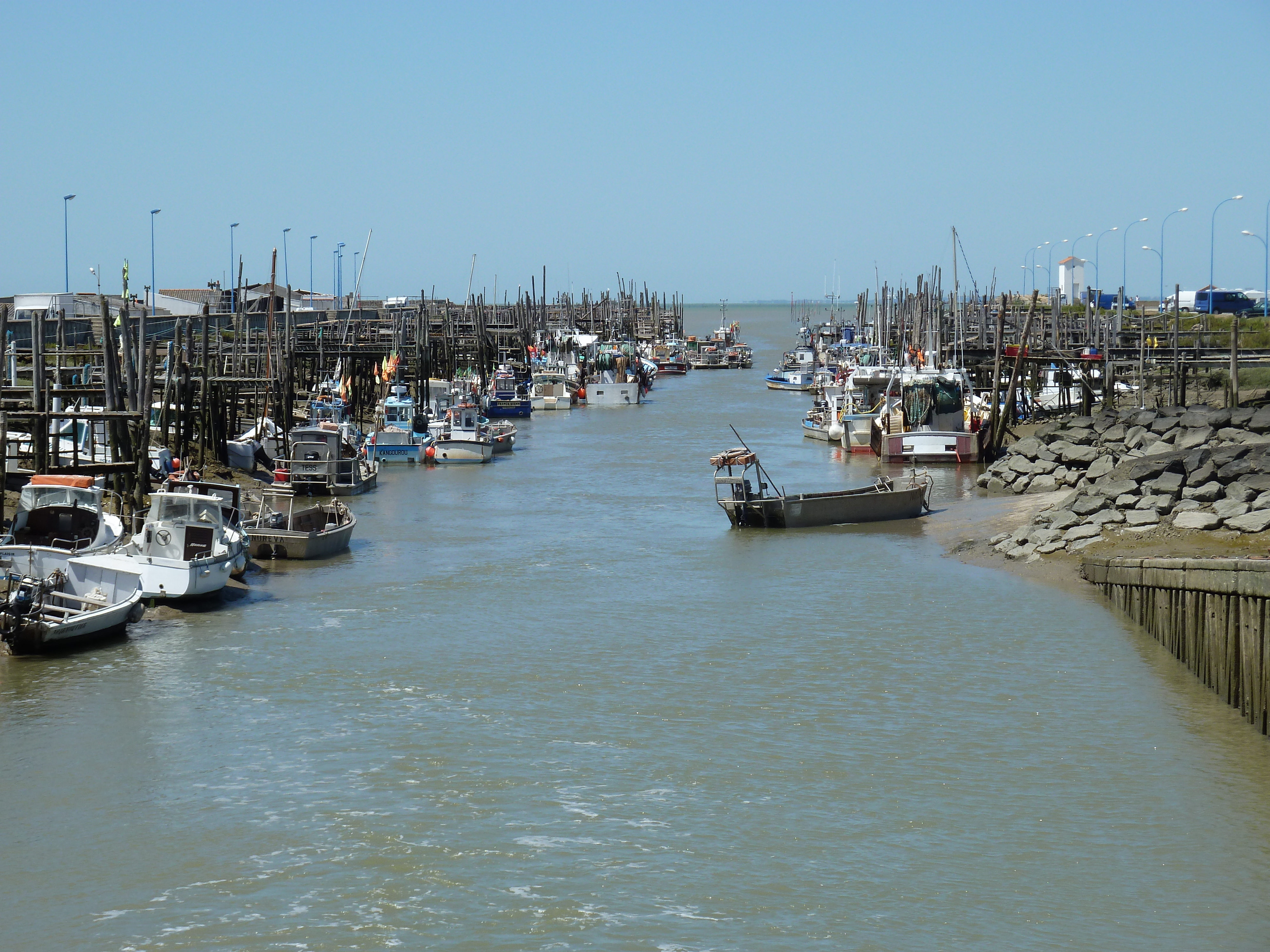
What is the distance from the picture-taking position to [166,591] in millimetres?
24453

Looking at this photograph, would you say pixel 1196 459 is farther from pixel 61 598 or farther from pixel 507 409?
pixel 507 409

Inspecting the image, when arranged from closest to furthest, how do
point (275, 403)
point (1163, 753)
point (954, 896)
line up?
point (954, 896) → point (1163, 753) → point (275, 403)

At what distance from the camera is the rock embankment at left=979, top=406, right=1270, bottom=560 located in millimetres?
27734

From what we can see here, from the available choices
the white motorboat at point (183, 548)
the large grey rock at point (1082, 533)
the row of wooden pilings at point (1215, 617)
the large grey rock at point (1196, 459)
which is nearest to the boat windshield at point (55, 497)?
the white motorboat at point (183, 548)

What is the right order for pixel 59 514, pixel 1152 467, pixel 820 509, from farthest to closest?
1. pixel 820 509
2. pixel 1152 467
3. pixel 59 514

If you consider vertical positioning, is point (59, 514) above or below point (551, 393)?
below

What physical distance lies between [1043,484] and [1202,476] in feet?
31.9

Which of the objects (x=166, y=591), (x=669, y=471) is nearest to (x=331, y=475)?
(x=669, y=471)

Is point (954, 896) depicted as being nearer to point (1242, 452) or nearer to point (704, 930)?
point (704, 930)

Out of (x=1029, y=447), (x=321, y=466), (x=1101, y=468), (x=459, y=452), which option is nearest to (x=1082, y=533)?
(x=1101, y=468)

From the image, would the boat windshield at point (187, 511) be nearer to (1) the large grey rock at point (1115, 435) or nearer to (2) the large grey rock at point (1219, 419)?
(2) the large grey rock at point (1219, 419)

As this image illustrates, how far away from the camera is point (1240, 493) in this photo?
27.6 m

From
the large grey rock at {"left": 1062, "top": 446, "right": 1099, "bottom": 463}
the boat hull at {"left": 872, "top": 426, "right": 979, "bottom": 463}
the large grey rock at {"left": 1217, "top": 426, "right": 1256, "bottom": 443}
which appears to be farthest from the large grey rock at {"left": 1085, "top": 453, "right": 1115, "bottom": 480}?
the boat hull at {"left": 872, "top": 426, "right": 979, "bottom": 463}

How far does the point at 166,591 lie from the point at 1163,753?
1654cm
